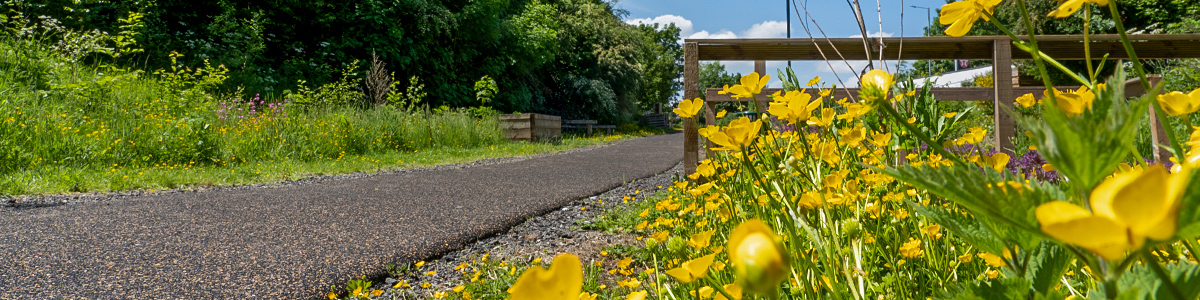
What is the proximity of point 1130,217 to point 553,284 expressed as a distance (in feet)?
0.67

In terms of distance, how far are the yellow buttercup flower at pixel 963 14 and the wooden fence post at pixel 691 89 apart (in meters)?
2.57

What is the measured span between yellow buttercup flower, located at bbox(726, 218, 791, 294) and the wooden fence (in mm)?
2739

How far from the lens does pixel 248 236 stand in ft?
8.29

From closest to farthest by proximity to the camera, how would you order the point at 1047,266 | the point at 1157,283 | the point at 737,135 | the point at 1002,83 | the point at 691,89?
the point at 1157,283, the point at 1047,266, the point at 737,135, the point at 1002,83, the point at 691,89

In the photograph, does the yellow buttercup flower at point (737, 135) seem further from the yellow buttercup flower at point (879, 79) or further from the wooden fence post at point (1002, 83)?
the wooden fence post at point (1002, 83)

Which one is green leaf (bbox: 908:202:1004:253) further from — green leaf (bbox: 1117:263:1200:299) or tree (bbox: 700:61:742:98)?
tree (bbox: 700:61:742:98)

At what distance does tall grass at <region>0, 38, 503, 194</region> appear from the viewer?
4598 millimetres

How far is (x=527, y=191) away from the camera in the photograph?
4.00 metres

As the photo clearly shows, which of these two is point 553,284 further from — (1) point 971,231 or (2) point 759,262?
(1) point 971,231

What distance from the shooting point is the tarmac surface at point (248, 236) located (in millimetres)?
1880

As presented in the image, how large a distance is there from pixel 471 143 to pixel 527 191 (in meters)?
5.03

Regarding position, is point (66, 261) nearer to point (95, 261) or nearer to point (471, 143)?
point (95, 261)

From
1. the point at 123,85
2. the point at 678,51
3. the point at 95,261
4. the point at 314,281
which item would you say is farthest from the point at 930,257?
the point at 678,51

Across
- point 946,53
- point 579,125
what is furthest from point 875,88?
point 579,125
